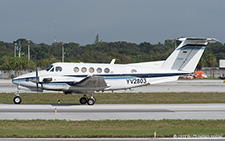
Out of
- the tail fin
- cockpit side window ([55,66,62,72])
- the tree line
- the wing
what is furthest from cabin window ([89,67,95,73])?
the tree line

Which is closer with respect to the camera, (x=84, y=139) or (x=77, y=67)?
(x=84, y=139)

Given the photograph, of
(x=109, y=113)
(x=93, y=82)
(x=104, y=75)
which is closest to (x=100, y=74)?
(x=104, y=75)

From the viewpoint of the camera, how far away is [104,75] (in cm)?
2627

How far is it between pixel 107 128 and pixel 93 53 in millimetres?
81591

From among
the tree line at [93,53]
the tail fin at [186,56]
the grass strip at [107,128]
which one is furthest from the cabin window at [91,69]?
the tree line at [93,53]

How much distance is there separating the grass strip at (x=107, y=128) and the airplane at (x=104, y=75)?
7.28 m

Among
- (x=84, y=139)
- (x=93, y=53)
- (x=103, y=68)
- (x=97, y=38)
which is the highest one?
(x=97, y=38)

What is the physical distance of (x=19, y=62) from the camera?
81.2 metres

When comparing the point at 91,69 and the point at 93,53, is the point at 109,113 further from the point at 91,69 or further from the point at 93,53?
the point at 93,53

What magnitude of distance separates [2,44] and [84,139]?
15388cm

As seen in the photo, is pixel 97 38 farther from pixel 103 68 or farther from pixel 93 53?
pixel 103 68

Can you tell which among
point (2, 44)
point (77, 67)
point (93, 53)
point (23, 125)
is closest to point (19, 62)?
point (93, 53)

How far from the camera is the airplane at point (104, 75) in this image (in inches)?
986

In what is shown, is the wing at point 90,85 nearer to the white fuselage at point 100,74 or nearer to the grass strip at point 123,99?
the white fuselage at point 100,74
